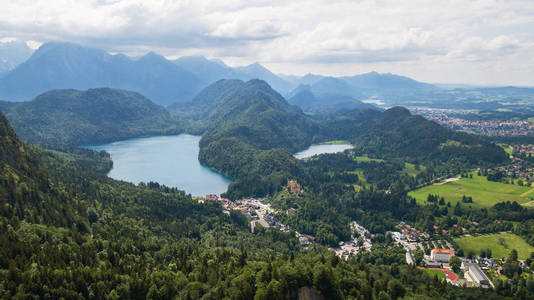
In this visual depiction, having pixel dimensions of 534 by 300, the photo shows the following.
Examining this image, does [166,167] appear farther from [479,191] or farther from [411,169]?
[479,191]

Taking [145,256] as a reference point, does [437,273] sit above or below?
below

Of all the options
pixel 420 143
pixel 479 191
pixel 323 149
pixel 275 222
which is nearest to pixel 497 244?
pixel 479 191

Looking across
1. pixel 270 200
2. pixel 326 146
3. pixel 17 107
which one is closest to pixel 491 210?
pixel 270 200

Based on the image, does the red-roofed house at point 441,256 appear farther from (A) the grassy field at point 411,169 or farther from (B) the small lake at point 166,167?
(A) the grassy field at point 411,169

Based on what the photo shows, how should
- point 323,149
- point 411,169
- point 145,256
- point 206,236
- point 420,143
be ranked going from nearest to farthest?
point 145,256
point 206,236
point 411,169
point 420,143
point 323,149

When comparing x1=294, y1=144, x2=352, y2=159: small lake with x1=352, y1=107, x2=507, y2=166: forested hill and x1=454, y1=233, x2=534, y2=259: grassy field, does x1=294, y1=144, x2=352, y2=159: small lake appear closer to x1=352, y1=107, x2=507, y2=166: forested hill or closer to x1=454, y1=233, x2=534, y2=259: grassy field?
x1=352, y1=107, x2=507, y2=166: forested hill

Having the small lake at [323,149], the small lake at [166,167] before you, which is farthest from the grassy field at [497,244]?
the small lake at [323,149]
